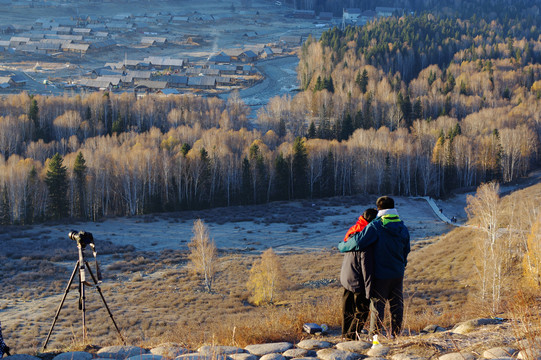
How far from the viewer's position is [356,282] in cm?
752

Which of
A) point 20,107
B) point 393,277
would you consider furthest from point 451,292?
point 20,107

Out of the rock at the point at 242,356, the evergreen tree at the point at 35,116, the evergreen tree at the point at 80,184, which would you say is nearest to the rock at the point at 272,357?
the rock at the point at 242,356

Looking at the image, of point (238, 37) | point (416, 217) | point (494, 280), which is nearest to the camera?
point (494, 280)

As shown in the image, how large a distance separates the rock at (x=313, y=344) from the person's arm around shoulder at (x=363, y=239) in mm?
1206

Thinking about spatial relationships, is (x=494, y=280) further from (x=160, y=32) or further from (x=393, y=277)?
(x=160, y=32)

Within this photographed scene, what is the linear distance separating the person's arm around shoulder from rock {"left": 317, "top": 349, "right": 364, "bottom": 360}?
48.1 inches

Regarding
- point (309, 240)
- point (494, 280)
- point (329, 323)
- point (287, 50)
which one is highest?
point (287, 50)

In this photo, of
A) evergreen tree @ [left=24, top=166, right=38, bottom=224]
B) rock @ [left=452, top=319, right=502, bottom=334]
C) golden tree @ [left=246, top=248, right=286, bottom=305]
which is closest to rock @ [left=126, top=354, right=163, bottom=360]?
rock @ [left=452, top=319, right=502, bottom=334]

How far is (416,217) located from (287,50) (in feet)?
233

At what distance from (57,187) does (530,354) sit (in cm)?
3285

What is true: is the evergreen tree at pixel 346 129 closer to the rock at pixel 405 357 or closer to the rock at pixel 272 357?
the rock at pixel 272 357

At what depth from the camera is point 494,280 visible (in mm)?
17250

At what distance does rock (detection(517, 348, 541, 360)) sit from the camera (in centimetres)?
534

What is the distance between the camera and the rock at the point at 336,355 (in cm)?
662
